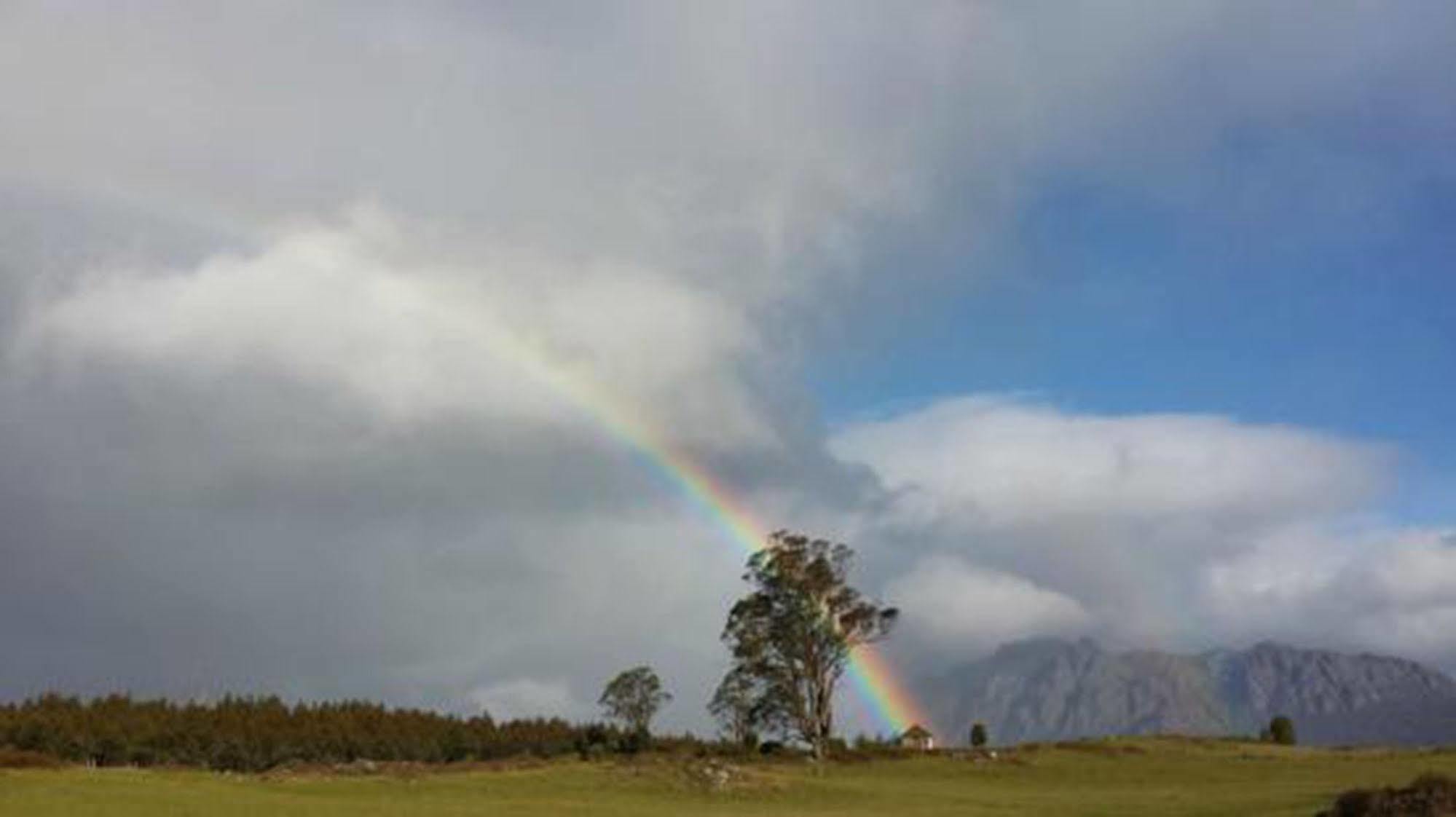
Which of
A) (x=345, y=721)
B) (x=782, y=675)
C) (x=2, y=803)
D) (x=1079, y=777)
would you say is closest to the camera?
(x=2, y=803)

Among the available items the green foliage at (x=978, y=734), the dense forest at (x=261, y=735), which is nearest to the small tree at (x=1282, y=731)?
the green foliage at (x=978, y=734)

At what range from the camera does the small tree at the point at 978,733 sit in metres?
137

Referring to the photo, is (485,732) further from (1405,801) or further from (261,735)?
(1405,801)

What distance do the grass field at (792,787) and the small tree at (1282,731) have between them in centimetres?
2498

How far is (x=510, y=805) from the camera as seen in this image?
70188 millimetres

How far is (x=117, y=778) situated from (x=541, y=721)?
337 feet

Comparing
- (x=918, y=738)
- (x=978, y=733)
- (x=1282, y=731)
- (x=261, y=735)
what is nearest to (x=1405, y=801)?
(x=918, y=738)

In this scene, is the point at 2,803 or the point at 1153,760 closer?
the point at 2,803

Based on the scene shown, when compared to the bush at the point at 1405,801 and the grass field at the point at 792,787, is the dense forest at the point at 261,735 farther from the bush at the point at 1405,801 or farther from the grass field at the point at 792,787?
the bush at the point at 1405,801

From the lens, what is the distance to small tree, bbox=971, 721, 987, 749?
136700 mm

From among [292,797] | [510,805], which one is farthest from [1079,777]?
[292,797]

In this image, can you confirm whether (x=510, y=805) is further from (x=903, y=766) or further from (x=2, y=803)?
(x=903, y=766)

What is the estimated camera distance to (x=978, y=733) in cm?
13925

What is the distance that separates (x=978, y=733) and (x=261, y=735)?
71.1 m
